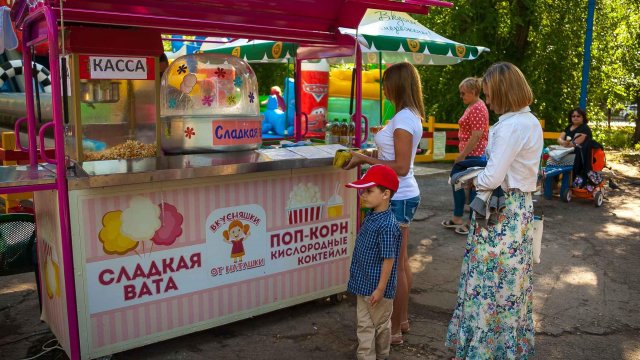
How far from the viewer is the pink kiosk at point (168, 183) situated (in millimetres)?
3094

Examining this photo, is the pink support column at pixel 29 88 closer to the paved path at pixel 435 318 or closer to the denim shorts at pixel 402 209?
the paved path at pixel 435 318

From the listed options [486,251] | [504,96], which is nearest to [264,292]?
[486,251]

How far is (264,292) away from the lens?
153 inches

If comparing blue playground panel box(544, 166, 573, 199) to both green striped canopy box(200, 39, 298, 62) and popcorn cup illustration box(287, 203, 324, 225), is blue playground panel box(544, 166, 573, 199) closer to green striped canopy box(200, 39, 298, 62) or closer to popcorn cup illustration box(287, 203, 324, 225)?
green striped canopy box(200, 39, 298, 62)

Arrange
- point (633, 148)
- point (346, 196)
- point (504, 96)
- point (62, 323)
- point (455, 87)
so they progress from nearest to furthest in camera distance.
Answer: point (504, 96), point (62, 323), point (346, 196), point (455, 87), point (633, 148)

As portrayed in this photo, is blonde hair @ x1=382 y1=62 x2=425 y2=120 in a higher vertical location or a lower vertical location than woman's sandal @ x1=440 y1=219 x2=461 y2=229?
higher

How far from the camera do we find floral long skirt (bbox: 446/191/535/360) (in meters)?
3.08

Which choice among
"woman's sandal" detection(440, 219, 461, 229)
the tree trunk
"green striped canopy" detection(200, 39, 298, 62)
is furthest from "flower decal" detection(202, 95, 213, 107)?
the tree trunk

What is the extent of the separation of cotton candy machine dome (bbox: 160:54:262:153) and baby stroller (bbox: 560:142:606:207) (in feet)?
20.8

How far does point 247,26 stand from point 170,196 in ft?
3.95

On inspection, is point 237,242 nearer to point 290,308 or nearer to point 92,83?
point 290,308

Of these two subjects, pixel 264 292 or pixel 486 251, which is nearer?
pixel 486 251

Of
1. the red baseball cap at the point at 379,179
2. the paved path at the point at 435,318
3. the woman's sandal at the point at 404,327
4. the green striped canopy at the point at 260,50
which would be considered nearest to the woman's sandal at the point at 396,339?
the paved path at the point at 435,318

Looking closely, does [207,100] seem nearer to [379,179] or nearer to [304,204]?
[304,204]
